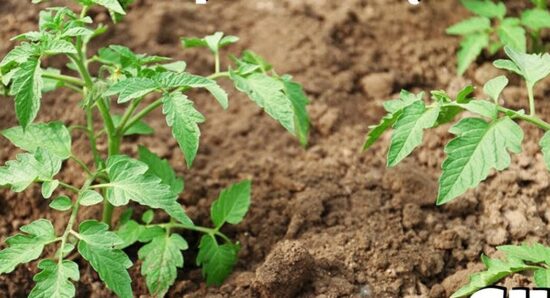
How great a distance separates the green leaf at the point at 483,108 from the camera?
2.48 m

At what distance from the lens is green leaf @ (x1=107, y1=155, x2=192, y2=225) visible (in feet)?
8.09

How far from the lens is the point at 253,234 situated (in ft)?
10.1

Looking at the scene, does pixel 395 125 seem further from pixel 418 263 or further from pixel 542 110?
pixel 542 110

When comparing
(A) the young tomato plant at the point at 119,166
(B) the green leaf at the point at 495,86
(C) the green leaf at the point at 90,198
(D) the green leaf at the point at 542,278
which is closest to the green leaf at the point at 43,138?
(A) the young tomato plant at the point at 119,166

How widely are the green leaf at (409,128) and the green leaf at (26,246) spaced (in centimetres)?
94

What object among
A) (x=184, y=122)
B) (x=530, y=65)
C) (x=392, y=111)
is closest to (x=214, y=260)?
(x=184, y=122)

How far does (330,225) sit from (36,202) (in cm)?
98

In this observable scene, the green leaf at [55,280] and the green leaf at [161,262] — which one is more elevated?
the green leaf at [55,280]

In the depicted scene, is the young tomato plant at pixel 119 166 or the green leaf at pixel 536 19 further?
the green leaf at pixel 536 19

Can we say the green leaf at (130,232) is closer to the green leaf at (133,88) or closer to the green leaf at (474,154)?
the green leaf at (133,88)

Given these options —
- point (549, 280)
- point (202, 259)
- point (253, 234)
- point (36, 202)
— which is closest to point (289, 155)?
point (253, 234)

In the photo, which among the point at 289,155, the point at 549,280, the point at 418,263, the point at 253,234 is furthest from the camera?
the point at 289,155

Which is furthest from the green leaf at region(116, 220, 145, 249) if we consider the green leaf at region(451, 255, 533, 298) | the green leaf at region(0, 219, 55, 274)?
the green leaf at region(451, 255, 533, 298)

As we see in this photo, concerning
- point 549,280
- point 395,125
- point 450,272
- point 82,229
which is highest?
point 395,125
